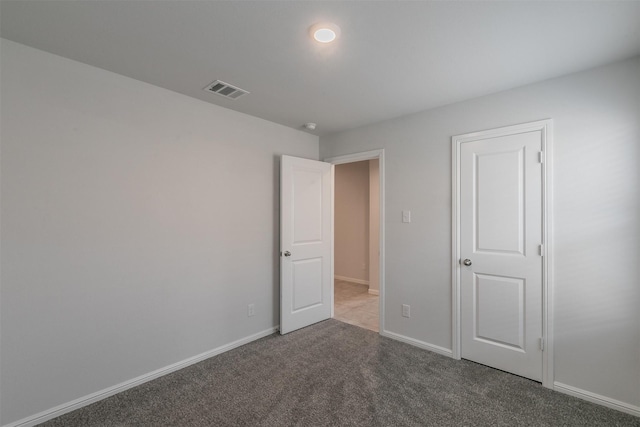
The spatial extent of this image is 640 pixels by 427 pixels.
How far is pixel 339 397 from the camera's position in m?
2.16

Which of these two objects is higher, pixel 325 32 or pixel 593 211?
pixel 325 32

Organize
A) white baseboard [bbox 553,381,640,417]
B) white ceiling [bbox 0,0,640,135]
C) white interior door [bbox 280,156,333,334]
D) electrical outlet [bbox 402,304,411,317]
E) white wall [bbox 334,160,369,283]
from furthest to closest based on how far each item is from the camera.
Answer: white wall [bbox 334,160,369,283] < white interior door [bbox 280,156,333,334] < electrical outlet [bbox 402,304,411,317] < white baseboard [bbox 553,381,640,417] < white ceiling [bbox 0,0,640,135]

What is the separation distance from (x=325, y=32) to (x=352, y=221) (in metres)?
4.46

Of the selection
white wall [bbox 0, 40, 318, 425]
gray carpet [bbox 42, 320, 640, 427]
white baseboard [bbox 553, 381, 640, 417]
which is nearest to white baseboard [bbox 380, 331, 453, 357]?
gray carpet [bbox 42, 320, 640, 427]

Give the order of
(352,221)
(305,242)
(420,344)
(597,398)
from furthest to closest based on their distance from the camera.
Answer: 1. (352,221)
2. (305,242)
3. (420,344)
4. (597,398)

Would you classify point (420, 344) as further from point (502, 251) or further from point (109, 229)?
point (109, 229)

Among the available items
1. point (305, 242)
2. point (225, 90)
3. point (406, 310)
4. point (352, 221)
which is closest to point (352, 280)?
point (352, 221)

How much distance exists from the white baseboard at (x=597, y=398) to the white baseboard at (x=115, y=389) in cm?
274

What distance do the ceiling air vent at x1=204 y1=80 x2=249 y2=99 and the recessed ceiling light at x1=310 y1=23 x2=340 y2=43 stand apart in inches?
38.8

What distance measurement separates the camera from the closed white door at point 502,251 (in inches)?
93.0

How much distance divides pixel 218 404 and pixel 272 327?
1.29 metres

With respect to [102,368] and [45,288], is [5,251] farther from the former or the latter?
[102,368]

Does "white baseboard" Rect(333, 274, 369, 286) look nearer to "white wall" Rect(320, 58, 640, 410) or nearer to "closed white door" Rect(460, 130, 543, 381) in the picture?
"closed white door" Rect(460, 130, 543, 381)

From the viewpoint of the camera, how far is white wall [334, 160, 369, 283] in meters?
5.78
